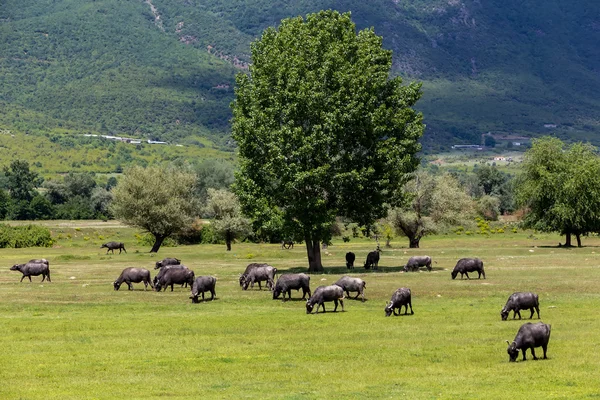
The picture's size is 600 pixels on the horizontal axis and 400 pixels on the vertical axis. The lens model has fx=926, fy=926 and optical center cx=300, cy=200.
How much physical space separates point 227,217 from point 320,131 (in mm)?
47020

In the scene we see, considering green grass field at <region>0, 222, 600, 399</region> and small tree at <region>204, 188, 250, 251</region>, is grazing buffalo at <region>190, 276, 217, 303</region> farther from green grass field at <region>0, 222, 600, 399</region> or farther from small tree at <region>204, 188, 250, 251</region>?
small tree at <region>204, 188, 250, 251</region>

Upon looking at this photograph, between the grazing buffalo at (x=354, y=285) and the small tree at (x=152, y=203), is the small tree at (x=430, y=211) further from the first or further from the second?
the grazing buffalo at (x=354, y=285)

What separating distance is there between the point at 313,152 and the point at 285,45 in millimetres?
9806

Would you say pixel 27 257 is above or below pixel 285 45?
below

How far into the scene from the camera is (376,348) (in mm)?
31906

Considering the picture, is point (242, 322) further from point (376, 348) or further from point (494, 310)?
point (494, 310)

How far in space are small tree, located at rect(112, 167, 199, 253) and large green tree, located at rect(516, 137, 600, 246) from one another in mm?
38101

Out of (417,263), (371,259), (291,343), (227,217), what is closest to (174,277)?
(417,263)

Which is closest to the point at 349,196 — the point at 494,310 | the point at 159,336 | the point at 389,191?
the point at 389,191

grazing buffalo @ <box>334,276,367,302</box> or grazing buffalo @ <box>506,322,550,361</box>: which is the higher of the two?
grazing buffalo @ <box>334,276,367,302</box>

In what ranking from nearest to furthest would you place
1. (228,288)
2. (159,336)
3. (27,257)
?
(159,336), (228,288), (27,257)

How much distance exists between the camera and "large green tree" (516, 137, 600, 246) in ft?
314

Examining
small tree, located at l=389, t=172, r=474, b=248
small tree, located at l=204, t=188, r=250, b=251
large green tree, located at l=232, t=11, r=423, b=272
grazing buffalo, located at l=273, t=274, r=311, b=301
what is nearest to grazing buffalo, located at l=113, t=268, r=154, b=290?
grazing buffalo, located at l=273, t=274, r=311, b=301

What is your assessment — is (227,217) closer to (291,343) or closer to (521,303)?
(521,303)
